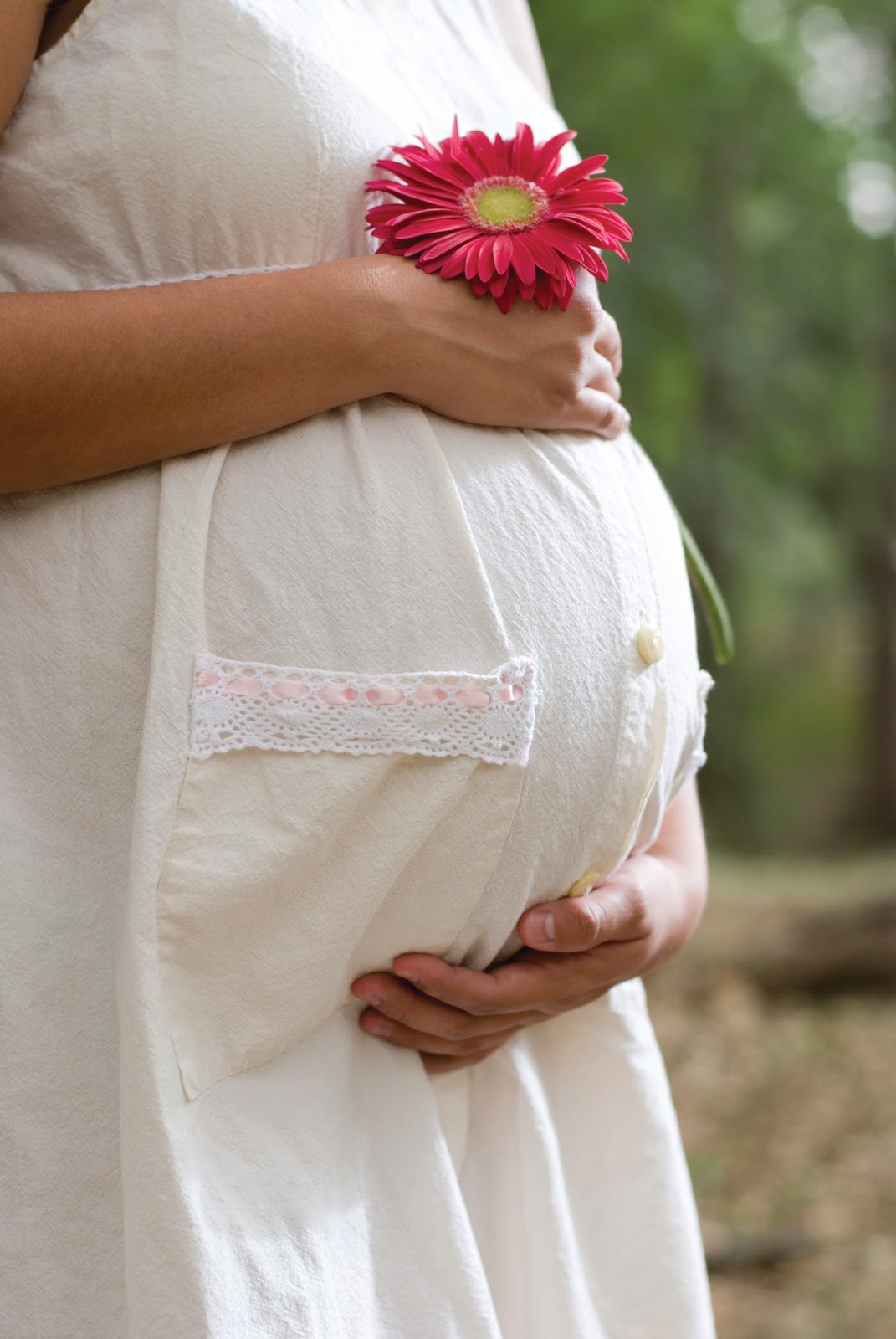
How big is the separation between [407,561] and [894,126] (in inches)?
297

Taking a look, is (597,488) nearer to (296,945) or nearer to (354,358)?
(354,358)

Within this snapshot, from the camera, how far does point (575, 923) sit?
37.3 inches

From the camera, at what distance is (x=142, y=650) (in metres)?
0.86

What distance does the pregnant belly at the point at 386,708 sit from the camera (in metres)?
0.84

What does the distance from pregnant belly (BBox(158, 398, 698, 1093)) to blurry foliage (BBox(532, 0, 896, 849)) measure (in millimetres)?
4575

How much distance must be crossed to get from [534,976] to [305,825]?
0.79 ft

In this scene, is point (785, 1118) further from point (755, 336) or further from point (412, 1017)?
point (755, 336)

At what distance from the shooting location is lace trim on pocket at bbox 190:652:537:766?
0.83 meters

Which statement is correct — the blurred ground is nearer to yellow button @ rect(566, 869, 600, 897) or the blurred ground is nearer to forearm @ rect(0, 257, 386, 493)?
yellow button @ rect(566, 869, 600, 897)

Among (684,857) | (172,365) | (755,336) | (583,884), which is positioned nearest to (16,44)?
(172,365)

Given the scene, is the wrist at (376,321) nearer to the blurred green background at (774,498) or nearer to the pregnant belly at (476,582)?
the pregnant belly at (476,582)

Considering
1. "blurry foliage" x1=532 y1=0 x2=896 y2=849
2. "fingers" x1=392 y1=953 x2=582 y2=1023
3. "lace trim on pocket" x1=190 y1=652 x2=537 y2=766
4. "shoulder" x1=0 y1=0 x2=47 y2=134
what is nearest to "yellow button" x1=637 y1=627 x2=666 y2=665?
"lace trim on pocket" x1=190 y1=652 x2=537 y2=766

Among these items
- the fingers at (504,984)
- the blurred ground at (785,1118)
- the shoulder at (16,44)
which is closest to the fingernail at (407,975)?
the fingers at (504,984)

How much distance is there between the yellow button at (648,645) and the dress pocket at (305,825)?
0.10 meters
